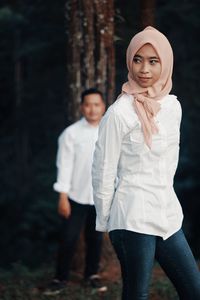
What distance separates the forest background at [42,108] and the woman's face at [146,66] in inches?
187

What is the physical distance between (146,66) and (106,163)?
58cm

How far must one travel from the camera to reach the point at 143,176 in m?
4.11

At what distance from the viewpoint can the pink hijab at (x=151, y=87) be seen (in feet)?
13.4

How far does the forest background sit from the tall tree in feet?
5.03

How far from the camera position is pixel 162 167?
13.6ft

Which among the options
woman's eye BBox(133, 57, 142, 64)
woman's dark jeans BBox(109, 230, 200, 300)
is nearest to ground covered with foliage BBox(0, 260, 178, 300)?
woman's dark jeans BBox(109, 230, 200, 300)

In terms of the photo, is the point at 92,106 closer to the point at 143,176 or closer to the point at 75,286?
the point at 75,286

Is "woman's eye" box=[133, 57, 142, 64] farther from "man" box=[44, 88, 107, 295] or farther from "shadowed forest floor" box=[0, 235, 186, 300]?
"shadowed forest floor" box=[0, 235, 186, 300]

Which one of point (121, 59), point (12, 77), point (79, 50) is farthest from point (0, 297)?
point (12, 77)

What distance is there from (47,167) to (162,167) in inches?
342

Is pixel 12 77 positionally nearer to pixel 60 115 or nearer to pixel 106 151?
pixel 60 115

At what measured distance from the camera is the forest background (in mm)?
11040

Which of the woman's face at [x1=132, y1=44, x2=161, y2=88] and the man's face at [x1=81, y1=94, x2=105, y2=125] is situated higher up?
the woman's face at [x1=132, y1=44, x2=161, y2=88]

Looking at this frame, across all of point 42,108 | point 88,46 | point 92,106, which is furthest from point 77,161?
point 42,108
